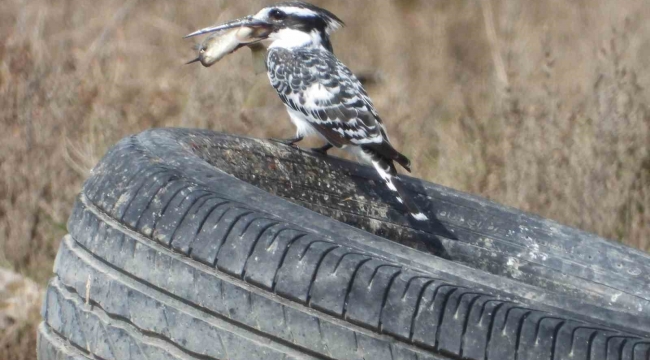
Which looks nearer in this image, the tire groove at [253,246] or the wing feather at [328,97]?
the tire groove at [253,246]

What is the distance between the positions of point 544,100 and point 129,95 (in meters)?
2.56

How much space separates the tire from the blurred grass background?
62.3 inches

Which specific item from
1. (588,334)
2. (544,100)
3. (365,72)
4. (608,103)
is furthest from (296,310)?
(365,72)

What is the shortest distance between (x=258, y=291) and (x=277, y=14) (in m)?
3.23

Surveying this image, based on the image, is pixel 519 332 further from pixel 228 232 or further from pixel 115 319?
pixel 115 319

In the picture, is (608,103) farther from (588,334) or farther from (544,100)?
A: (588,334)

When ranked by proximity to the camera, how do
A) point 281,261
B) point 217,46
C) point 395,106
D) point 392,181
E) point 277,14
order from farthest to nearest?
1. point 395,106
2. point 277,14
3. point 217,46
4. point 392,181
5. point 281,261

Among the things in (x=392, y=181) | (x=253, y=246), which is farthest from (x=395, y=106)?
(x=253, y=246)

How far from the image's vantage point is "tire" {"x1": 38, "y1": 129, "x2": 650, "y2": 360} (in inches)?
85.0

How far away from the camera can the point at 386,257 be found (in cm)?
241

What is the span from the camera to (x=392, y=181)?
404cm

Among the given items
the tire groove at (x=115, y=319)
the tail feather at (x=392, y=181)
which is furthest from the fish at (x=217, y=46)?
the tire groove at (x=115, y=319)

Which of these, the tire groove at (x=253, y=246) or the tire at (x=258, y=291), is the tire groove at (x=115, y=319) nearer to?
the tire at (x=258, y=291)

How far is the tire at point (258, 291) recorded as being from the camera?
2160 mm
